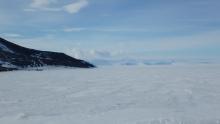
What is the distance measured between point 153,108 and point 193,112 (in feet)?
6.21

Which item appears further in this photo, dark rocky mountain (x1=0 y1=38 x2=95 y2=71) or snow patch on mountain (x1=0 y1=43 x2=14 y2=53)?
snow patch on mountain (x1=0 y1=43 x2=14 y2=53)

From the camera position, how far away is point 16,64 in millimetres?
103250

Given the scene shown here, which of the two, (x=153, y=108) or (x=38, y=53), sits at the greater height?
(x=38, y=53)

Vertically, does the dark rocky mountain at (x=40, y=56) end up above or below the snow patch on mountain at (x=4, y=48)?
below

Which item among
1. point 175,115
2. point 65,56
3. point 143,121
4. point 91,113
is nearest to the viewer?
point 143,121

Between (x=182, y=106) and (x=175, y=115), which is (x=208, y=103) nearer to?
(x=182, y=106)

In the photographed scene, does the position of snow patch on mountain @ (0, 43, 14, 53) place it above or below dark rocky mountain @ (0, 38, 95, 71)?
above

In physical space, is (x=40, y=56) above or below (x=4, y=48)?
below

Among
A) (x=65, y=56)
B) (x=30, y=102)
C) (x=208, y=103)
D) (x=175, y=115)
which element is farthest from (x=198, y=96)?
(x=65, y=56)

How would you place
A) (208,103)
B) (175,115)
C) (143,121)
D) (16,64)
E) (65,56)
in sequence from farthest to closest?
(65,56) → (16,64) → (208,103) → (175,115) → (143,121)

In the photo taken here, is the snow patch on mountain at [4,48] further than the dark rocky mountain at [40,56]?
Yes

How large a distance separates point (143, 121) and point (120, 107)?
10.1 ft

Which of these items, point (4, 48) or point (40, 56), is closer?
point (4, 48)

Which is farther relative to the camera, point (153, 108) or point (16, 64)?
point (16, 64)
